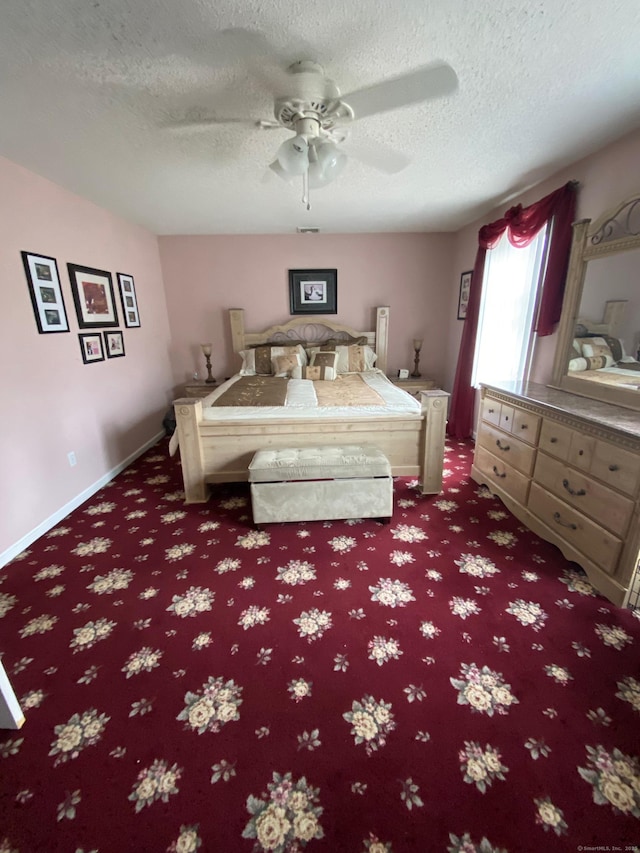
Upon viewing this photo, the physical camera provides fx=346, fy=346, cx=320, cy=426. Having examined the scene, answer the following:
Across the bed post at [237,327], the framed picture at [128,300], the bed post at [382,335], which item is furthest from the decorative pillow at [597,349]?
the framed picture at [128,300]

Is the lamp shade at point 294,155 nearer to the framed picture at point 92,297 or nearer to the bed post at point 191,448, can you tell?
the bed post at point 191,448

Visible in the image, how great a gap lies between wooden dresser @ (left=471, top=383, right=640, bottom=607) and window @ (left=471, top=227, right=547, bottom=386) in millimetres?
667

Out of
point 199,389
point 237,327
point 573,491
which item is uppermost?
point 237,327

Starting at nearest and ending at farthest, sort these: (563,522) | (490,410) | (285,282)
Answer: (563,522), (490,410), (285,282)

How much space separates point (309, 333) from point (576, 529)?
3594 millimetres

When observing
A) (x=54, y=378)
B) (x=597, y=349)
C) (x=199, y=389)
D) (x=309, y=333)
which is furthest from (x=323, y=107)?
(x=199, y=389)

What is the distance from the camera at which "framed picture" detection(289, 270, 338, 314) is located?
4449 mm

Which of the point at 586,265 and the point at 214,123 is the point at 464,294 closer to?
the point at 586,265

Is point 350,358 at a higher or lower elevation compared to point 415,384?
higher

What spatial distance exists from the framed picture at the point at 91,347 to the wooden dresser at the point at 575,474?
330 centimetres

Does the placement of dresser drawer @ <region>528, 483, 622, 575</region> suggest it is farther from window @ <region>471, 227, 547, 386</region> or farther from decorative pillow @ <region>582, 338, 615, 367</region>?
window @ <region>471, 227, 547, 386</region>

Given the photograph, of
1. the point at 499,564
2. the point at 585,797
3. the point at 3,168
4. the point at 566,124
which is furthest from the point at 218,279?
the point at 585,797

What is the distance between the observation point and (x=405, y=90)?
A: 153 centimetres

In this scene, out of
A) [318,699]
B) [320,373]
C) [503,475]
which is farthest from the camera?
[320,373]
